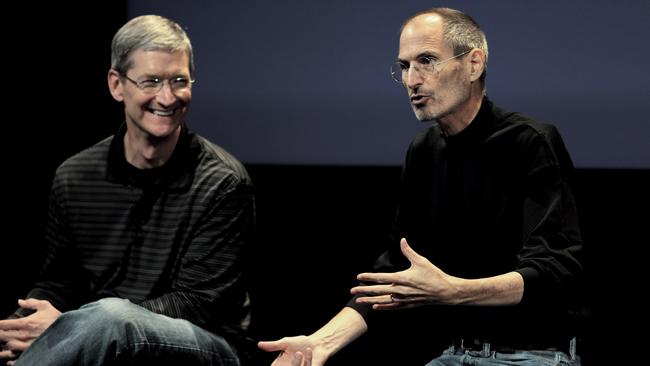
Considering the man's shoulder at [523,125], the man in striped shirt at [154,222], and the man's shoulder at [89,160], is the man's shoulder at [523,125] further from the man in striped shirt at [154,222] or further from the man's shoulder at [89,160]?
the man's shoulder at [89,160]

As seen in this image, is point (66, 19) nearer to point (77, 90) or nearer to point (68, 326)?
point (77, 90)

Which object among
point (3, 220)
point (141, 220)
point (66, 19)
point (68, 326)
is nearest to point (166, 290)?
Result: point (141, 220)

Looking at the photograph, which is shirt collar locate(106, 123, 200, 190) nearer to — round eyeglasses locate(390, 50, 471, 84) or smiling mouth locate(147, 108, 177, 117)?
smiling mouth locate(147, 108, 177, 117)

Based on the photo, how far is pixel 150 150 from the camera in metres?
2.73

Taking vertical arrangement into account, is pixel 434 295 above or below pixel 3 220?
above

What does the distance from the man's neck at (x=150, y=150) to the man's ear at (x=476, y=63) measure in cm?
88

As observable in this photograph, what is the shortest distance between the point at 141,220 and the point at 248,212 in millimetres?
311

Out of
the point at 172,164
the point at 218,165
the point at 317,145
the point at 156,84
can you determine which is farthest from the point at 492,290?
the point at 317,145

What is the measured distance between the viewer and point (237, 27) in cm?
373

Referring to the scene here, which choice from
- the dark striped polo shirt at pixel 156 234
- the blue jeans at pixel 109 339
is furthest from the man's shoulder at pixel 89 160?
the blue jeans at pixel 109 339

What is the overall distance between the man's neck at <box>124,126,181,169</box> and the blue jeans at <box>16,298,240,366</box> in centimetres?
56

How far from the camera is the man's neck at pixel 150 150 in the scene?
2.74 meters

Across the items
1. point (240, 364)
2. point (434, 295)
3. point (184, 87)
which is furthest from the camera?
point (184, 87)

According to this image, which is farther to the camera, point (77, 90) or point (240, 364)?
point (77, 90)
